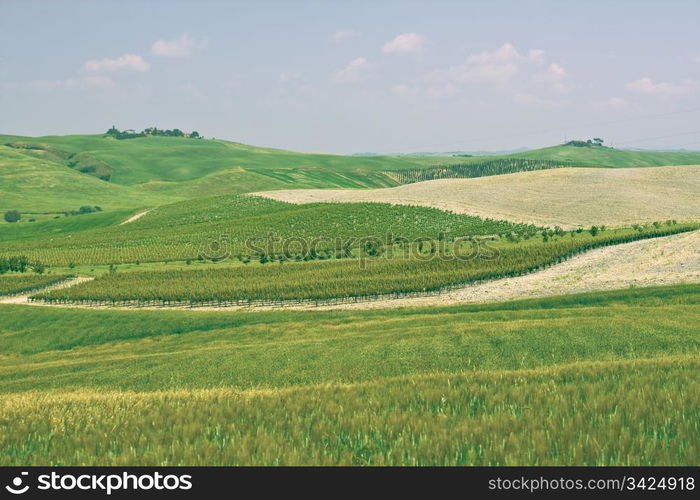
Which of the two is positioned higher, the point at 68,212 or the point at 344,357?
the point at 68,212

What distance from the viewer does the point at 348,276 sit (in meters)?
71.4

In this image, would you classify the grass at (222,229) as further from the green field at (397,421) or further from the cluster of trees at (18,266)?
the green field at (397,421)

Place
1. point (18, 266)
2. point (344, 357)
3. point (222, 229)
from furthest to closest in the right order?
point (222, 229) < point (18, 266) < point (344, 357)

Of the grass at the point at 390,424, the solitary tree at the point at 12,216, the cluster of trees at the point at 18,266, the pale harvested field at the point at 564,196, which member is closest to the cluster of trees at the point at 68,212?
the solitary tree at the point at 12,216

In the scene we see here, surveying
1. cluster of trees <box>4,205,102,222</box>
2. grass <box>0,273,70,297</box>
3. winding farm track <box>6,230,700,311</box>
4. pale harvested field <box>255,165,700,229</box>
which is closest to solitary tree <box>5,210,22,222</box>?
cluster of trees <box>4,205,102,222</box>

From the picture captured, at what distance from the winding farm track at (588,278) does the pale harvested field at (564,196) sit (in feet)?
99.5

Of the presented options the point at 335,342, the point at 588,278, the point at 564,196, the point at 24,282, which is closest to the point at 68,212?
the point at 24,282

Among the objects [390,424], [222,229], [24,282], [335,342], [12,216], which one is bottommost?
[24,282]

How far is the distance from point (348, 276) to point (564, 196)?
7239 cm

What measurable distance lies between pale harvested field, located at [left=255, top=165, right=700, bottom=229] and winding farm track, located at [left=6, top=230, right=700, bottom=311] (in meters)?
30.3

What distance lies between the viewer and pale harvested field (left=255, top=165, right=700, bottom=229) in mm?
107000
